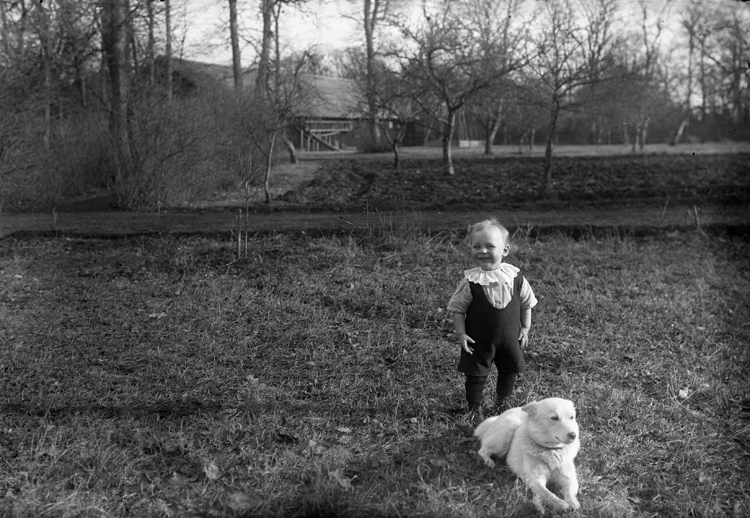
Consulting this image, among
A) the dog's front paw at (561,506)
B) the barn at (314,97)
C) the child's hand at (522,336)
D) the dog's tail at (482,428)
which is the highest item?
the barn at (314,97)

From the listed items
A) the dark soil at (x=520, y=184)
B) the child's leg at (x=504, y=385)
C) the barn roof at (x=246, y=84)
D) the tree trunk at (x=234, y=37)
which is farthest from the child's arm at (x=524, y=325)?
the tree trunk at (x=234, y=37)

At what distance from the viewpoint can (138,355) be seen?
5234 millimetres

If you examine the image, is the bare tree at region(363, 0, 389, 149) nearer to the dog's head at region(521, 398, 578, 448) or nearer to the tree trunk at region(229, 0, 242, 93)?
the tree trunk at region(229, 0, 242, 93)

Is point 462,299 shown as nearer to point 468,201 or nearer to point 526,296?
point 526,296

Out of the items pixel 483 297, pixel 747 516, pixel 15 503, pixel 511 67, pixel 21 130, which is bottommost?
pixel 747 516

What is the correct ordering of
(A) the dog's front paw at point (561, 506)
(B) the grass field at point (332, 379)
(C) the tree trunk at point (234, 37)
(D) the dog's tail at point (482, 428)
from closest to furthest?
1. (A) the dog's front paw at point (561, 506)
2. (B) the grass field at point (332, 379)
3. (D) the dog's tail at point (482, 428)
4. (C) the tree trunk at point (234, 37)

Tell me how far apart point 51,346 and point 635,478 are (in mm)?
4272

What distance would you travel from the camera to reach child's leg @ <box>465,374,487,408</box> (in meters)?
4.11

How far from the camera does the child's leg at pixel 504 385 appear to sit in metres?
4.17

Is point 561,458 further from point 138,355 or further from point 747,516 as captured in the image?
point 138,355

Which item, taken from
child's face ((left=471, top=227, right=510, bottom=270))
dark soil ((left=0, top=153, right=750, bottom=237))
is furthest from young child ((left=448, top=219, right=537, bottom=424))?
dark soil ((left=0, top=153, right=750, bottom=237))

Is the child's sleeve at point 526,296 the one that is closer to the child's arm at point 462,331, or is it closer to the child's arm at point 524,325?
the child's arm at point 524,325

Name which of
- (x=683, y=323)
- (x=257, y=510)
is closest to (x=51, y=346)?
(x=257, y=510)

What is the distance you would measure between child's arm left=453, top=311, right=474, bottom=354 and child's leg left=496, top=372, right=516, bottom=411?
34 centimetres
